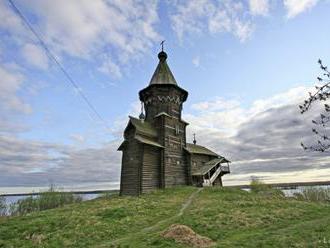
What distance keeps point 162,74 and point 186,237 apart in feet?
96.1

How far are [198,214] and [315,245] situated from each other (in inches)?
362

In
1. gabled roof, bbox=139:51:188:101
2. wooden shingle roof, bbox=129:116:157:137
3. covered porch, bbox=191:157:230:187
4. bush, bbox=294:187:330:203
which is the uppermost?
gabled roof, bbox=139:51:188:101

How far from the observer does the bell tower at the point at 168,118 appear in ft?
117

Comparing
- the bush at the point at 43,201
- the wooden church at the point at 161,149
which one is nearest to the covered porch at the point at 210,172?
the wooden church at the point at 161,149

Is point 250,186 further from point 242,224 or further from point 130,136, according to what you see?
point 242,224

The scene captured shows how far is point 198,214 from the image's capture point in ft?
62.7

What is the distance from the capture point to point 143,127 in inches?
1366

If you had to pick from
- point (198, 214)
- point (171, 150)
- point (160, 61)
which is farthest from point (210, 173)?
point (198, 214)

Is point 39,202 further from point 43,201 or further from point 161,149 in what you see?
point 161,149

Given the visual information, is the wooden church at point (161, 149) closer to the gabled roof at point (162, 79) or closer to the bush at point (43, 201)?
the gabled roof at point (162, 79)

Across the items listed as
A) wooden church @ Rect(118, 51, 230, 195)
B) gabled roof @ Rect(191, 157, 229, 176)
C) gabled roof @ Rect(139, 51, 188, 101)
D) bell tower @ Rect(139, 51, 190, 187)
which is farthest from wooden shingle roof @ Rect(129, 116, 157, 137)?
gabled roof @ Rect(191, 157, 229, 176)

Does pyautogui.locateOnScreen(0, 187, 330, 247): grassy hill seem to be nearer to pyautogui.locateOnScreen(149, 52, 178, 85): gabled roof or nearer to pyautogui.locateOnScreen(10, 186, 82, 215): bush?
pyautogui.locateOnScreen(10, 186, 82, 215): bush

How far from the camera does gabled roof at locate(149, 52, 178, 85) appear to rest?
3831 cm

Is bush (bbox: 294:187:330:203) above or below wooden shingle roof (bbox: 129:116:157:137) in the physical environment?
below
